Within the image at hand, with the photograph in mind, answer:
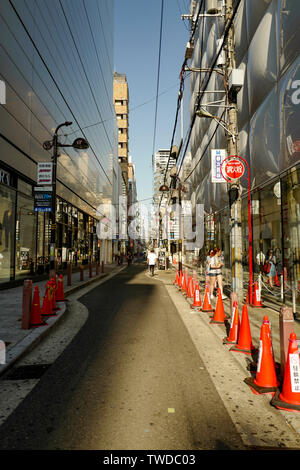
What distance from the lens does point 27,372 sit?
4.46 m

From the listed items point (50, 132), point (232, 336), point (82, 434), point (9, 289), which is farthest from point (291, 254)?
point (50, 132)

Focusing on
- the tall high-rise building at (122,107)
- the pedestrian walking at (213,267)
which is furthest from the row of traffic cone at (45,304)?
the tall high-rise building at (122,107)

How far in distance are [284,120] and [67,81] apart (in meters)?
16.5

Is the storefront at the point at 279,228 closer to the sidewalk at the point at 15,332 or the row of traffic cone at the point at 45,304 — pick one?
the row of traffic cone at the point at 45,304

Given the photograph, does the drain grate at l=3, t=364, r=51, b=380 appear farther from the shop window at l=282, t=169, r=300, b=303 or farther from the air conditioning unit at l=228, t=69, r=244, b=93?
the air conditioning unit at l=228, t=69, r=244, b=93

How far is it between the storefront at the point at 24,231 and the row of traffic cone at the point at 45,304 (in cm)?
417

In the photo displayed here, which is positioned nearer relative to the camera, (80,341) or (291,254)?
(80,341)

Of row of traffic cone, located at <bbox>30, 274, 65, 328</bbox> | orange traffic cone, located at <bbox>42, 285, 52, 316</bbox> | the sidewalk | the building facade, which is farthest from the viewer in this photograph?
the building facade

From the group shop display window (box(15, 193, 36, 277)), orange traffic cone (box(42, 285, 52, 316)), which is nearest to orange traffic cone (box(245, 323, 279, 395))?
orange traffic cone (box(42, 285, 52, 316))

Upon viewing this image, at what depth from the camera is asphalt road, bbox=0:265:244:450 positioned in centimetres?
278

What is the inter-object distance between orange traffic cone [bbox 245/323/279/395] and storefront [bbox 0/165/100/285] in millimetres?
11373

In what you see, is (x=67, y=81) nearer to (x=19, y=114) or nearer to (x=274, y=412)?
(x=19, y=114)

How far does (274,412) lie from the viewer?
3365mm

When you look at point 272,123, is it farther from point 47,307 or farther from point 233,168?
point 47,307
